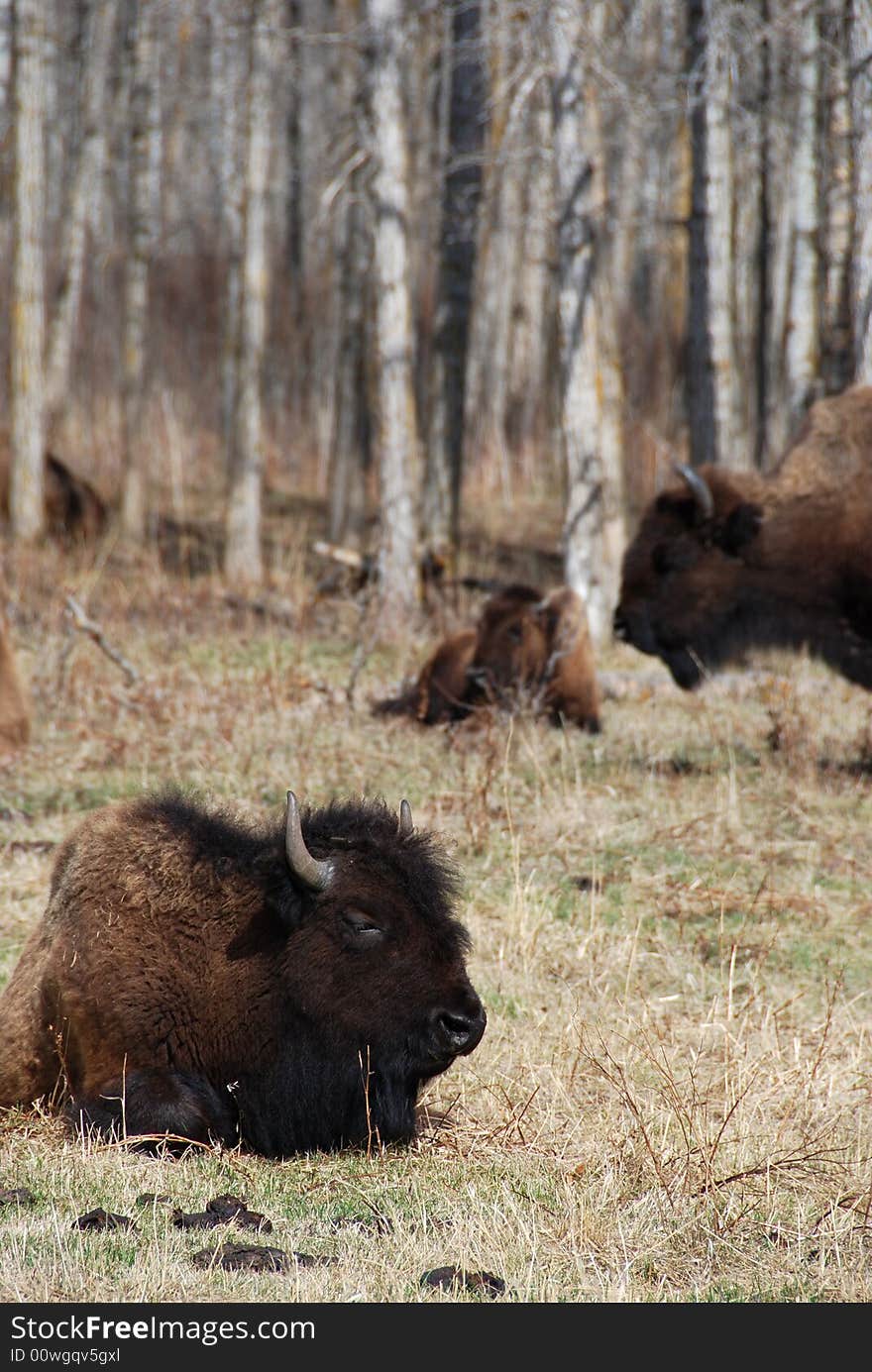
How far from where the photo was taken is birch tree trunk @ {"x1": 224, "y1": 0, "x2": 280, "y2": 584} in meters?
19.1

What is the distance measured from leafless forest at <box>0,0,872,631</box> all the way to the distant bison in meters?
5.22

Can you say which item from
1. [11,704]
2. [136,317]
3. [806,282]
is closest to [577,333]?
[806,282]

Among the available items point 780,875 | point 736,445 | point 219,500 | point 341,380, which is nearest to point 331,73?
point 219,500

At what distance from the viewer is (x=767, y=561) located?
10969 millimetres

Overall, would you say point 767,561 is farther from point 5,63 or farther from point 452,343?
point 5,63

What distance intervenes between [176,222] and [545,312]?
10.5 m

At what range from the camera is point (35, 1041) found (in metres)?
5.36

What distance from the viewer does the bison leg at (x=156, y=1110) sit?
16.3 ft

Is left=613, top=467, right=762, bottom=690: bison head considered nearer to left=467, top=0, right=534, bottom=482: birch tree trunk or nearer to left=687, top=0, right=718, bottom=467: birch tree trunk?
left=687, top=0, right=718, bottom=467: birch tree trunk

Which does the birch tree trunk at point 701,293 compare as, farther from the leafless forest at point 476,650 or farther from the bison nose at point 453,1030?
the bison nose at point 453,1030

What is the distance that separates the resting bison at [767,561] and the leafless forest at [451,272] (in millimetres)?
2536

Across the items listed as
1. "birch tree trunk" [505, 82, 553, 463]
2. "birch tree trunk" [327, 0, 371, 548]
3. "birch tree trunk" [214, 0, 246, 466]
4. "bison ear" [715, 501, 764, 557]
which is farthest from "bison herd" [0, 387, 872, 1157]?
"birch tree trunk" [505, 82, 553, 463]

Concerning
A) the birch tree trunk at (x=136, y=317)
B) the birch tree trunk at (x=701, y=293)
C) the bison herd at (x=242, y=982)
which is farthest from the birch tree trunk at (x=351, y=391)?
the bison herd at (x=242, y=982)

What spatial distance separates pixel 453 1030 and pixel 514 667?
6.94m
